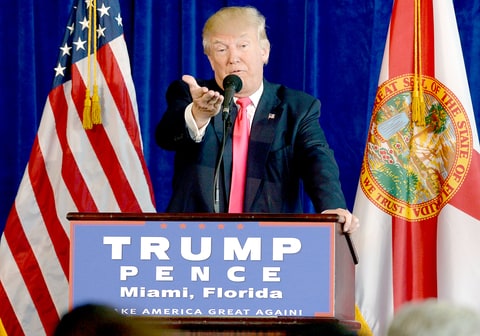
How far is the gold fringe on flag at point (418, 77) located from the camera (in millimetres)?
5293

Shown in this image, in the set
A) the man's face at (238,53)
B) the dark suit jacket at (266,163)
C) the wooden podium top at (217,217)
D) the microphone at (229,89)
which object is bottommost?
the wooden podium top at (217,217)

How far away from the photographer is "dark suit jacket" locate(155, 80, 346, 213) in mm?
4223

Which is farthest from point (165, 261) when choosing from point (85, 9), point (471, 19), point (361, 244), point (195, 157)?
point (471, 19)

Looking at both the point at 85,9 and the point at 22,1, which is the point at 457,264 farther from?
the point at 22,1

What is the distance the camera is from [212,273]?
11.4 ft

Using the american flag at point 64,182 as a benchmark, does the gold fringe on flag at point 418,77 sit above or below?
above

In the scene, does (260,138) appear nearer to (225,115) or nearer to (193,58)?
(225,115)

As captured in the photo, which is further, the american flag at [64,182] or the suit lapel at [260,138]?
the american flag at [64,182]

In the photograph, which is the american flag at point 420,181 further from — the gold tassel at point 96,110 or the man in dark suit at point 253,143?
the gold tassel at point 96,110

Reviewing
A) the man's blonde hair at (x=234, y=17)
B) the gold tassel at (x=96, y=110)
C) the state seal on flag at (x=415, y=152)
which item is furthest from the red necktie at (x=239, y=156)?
the gold tassel at (x=96, y=110)

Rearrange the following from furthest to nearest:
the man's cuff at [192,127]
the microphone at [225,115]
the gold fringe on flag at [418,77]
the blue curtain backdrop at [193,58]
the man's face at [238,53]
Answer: the blue curtain backdrop at [193,58] < the gold fringe on flag at [418,77] < the man's face at [238,53] < the man's cuff at [192,127] < the microphone at [225,115]

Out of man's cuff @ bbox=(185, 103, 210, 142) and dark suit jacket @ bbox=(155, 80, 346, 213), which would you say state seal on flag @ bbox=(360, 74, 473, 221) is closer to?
dark suit jacket @ bbox=(155, 80, 346, 213)

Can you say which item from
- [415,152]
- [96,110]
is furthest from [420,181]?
[96,110]

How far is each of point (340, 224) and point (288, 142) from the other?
2.68 ft
